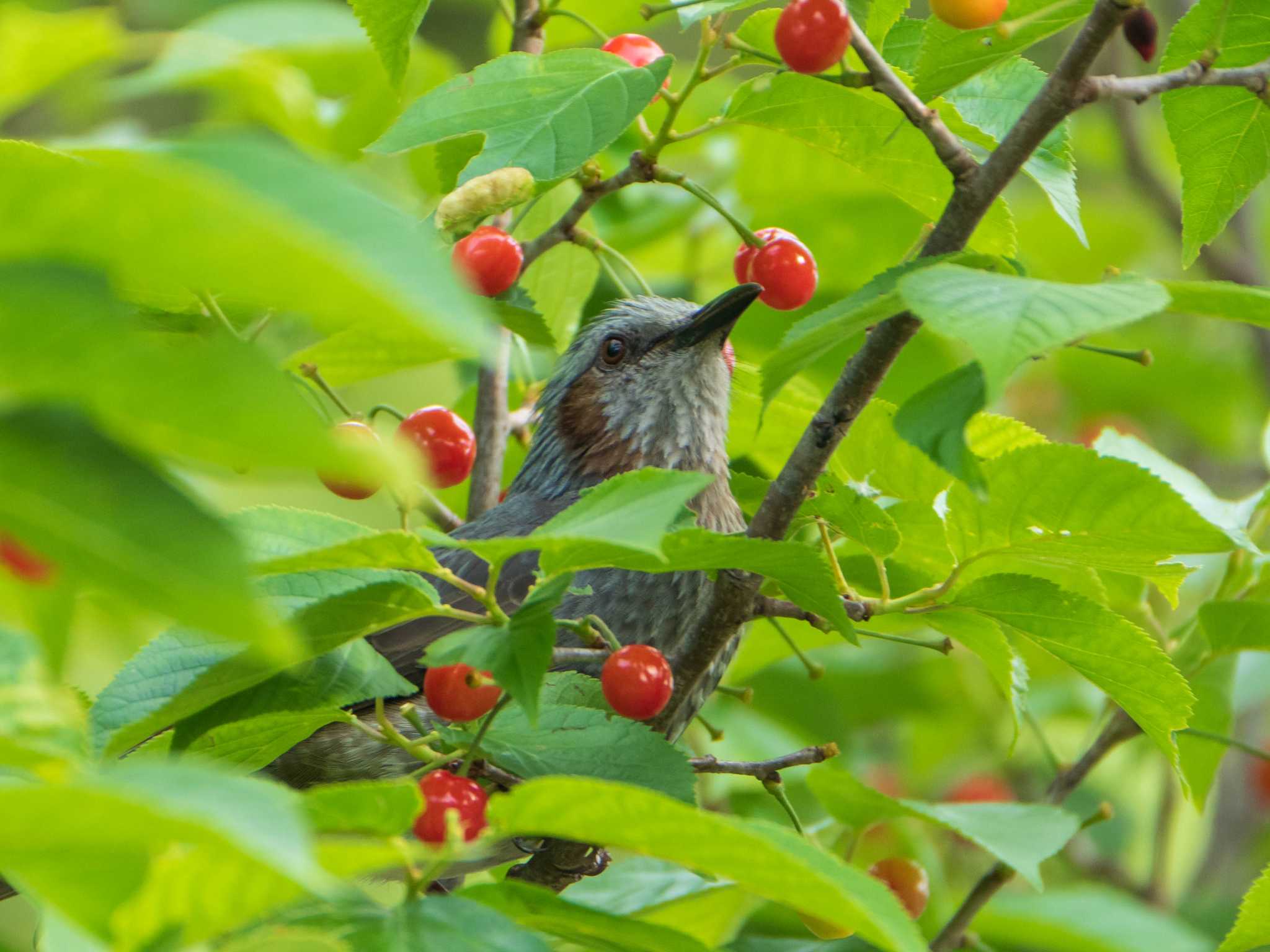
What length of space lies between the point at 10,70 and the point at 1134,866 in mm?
4577

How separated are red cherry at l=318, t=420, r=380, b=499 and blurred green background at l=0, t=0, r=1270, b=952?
147 mm

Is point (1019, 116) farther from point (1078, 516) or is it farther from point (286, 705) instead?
point (286, 705)

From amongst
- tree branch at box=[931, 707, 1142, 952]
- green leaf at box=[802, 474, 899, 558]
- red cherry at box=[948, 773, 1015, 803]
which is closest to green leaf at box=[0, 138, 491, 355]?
green leaf at box=[802, 474, 899, 558]

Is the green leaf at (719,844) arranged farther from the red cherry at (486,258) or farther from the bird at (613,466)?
the bird at (613,466)

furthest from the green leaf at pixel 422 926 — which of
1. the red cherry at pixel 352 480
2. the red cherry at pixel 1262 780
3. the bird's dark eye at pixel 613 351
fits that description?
the red cherry at pixel 1262 780

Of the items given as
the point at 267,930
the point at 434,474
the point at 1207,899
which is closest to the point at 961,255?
the point at 267,930

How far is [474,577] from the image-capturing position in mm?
3086

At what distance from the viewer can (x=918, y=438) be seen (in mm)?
1358

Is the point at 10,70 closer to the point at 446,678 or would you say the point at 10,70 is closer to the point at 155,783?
the point at 446,678

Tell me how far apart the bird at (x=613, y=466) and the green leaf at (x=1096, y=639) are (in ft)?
2.68

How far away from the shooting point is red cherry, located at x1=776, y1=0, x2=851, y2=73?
1.59 m

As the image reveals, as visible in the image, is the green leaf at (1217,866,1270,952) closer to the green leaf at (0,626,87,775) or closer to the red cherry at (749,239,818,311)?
the red cherry at (749,239,818,311)

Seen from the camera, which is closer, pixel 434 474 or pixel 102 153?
pixel 102 153

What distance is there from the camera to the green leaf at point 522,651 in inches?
53.4
